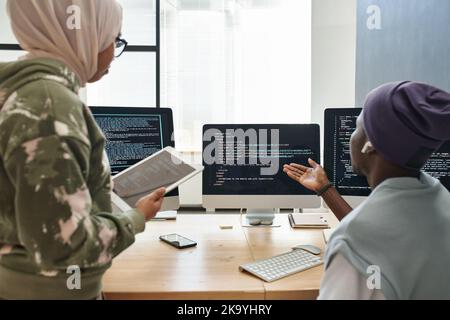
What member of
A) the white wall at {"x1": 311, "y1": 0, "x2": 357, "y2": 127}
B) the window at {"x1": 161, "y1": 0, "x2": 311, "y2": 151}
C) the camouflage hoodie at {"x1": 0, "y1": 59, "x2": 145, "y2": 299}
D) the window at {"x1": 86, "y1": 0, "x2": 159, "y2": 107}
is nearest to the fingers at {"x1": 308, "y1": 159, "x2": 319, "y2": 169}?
the camouflage hoodie at {"x1": 0, "y1": 59, "x2": 145, "y2": 299}

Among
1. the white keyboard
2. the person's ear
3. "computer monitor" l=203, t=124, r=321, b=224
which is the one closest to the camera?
the person's ear

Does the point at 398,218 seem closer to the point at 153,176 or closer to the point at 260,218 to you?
the point at 153,176

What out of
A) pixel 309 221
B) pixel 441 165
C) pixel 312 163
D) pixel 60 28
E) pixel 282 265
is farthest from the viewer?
pixel 309 221

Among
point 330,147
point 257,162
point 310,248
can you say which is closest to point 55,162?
point 310,248

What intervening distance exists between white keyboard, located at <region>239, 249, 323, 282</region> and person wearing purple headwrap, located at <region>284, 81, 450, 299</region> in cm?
49

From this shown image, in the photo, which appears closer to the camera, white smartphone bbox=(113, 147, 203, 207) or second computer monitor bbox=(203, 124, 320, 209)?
white smartphone bbox=(113, 147, 203, 207)

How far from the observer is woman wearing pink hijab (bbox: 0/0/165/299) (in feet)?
2.55

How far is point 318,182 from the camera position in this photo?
1.66 m

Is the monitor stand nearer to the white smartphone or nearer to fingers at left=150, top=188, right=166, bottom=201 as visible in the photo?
the white smartphone

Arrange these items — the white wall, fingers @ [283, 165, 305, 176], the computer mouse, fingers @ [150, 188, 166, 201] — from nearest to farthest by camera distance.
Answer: fingers @ [150, 188, 166, 201]
the computer mouse
fingers @ [283, 165, 305, 176]
the white wall

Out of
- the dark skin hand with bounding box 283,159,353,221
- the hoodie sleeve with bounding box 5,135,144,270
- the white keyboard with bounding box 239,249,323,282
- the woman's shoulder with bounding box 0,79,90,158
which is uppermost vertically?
the woman's shoulder with bounding box 0,79,90,158

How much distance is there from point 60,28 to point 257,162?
1.13 m
